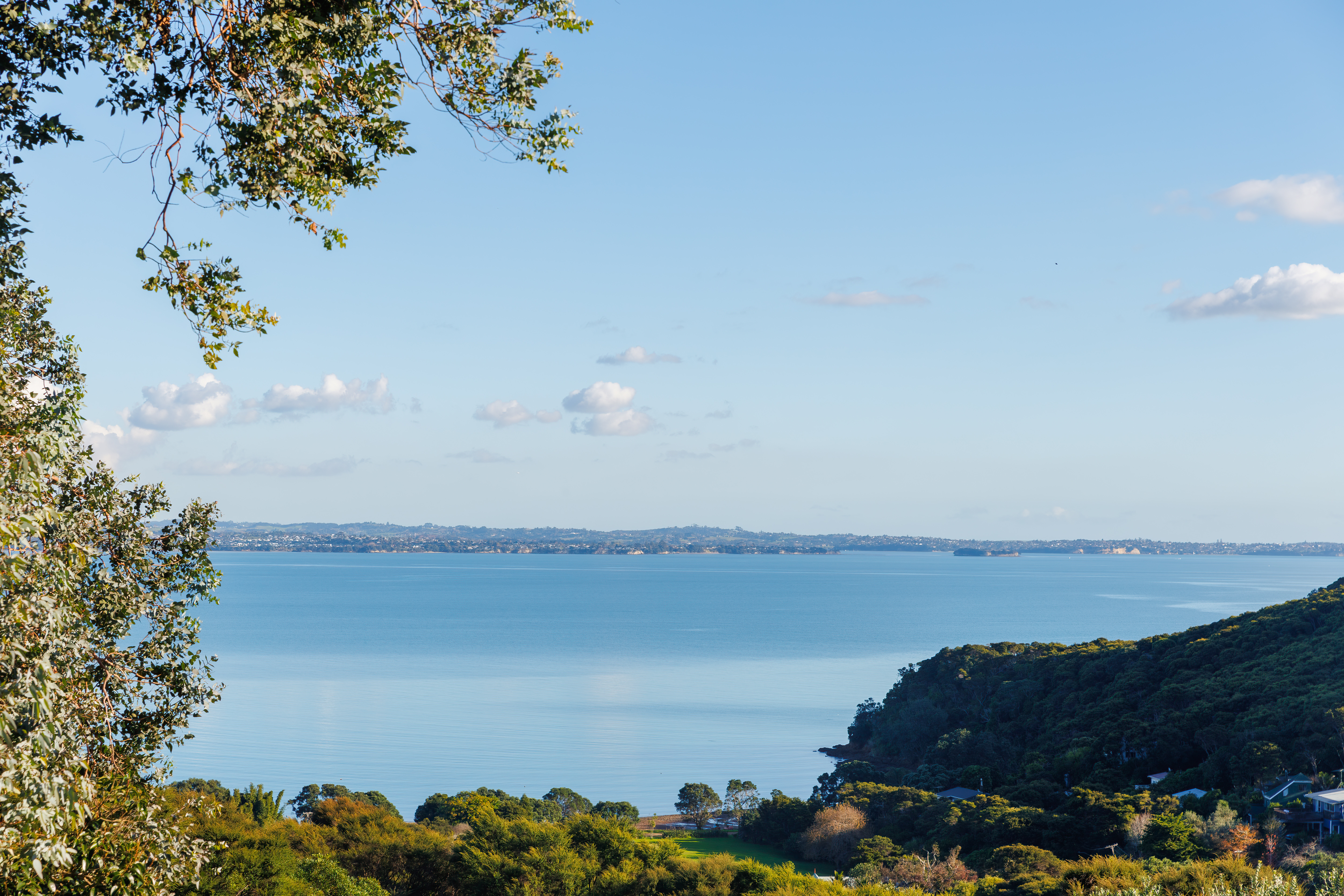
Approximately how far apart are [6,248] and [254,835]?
15.6 m

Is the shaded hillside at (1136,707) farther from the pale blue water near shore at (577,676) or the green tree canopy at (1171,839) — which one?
the green tree canopy at (1171,839)

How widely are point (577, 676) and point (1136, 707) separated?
45.2 metres

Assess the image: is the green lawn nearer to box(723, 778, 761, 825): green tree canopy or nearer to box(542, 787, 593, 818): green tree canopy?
box(723, 778, 761, 825): green tree canopy

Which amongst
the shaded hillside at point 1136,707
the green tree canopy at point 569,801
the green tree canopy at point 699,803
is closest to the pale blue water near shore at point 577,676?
the green tree canopy at point 699,803

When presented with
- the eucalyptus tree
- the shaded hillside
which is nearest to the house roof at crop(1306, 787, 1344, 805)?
the shaded hillside

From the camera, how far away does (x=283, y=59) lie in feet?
16.1

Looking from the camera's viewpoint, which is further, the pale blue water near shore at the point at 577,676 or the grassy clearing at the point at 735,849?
the pale blue water near shore at the point at 577,676

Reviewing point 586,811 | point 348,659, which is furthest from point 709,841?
point 348,659

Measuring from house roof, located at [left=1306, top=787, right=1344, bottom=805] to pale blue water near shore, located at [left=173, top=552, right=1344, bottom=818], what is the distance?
22.2 meters

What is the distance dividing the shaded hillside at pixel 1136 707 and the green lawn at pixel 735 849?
9510mm

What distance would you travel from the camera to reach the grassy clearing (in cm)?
3194

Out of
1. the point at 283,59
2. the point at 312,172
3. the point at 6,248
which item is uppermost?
the point at 283,59

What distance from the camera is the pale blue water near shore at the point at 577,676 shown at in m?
48.2

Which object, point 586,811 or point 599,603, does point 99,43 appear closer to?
point 586,811
